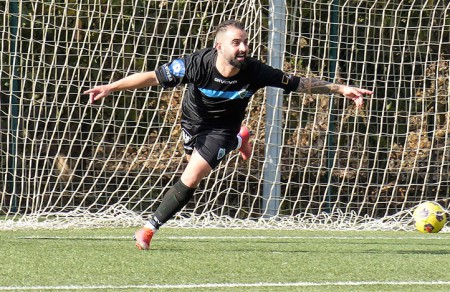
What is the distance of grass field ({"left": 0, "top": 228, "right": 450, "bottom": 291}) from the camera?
5.26 meters

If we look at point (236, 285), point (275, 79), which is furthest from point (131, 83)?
point (236, 285)

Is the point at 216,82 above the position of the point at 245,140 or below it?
above

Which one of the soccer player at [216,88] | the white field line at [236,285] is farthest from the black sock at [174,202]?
the white field line at [236,285]

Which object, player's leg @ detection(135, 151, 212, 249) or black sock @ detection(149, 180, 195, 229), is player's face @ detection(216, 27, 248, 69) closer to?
player's leg @ detection(135, 151, 212, 249)

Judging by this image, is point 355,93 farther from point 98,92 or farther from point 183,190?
point 98,92

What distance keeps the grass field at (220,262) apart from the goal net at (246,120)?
1468 millimetres

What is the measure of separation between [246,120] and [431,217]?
238 centimetres

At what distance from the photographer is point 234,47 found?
6668mm

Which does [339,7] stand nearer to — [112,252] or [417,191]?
[417,191]

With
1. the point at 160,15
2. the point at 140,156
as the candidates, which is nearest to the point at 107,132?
the point at 140,156

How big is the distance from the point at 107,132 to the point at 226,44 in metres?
3.67

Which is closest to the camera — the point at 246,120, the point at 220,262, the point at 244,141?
the point at 220,262

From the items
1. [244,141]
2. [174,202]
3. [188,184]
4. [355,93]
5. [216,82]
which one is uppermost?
[355,93]

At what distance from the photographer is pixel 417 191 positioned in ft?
35.7
